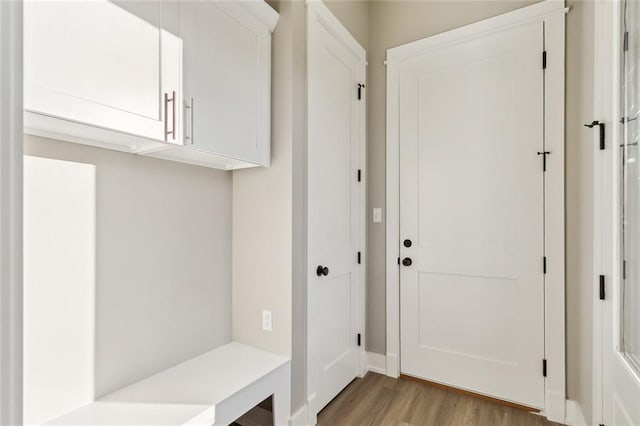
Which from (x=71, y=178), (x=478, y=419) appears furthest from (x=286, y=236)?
(x=478, y=419)

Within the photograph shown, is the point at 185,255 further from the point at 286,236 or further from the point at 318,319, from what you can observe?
the point at 318,319

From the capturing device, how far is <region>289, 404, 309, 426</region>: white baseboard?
175 cm

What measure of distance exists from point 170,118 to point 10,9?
1023 millimetres

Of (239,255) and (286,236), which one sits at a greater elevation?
(286,236)

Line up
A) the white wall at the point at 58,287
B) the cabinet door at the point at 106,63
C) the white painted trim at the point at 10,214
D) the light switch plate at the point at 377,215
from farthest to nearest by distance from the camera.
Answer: the light switch plate at the point at 377,215 < the white wall at the point at 58,287 < the cabinet door at the point at 106,63 < the white painted trim at the point at 10,214

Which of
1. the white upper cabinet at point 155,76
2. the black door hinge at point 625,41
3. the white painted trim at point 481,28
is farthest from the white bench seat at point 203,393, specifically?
the white painted trim at point 481,28

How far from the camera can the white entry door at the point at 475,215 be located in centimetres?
206

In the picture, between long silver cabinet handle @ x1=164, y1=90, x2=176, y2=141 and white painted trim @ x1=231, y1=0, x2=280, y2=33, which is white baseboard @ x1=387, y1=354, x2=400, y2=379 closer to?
long silver cabinet handle @ x1=164, y1=90, x2=176, y2=141

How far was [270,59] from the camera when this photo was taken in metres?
1.79

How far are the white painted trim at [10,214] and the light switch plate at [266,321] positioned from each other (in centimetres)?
154

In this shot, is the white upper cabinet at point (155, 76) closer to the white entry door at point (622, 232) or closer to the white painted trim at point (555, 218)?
the white entry door at point (622, 232)

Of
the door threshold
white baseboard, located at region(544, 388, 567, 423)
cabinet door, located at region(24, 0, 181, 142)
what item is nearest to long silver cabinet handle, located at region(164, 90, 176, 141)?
cabinet door, located at region(24, 0, 181, 142)

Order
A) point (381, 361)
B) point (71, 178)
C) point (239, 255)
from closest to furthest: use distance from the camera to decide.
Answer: point (71, 178) → point (239, 255) → point (381, 361)

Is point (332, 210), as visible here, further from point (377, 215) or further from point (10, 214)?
point (10, 214)
